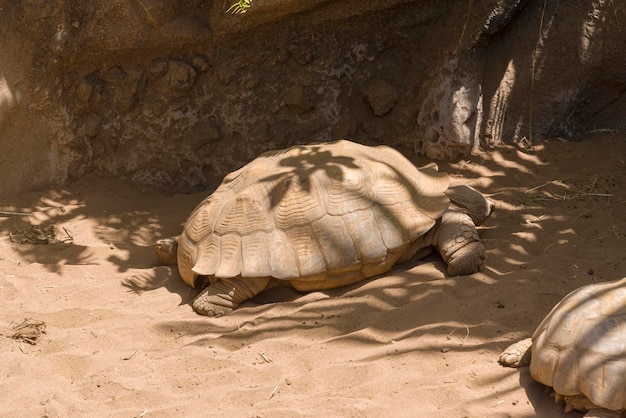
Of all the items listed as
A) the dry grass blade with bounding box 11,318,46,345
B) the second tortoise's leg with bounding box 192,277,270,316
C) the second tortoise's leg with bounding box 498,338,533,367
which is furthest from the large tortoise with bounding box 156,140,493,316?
the second tortoise's leg with bounding box 498,338,533,367

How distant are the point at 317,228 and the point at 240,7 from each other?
231 centimetres

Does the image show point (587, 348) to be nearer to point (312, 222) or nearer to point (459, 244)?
point (459, 244)

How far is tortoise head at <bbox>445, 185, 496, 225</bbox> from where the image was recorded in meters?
5.46

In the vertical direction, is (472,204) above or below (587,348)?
above

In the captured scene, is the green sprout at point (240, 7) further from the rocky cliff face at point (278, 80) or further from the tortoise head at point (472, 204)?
the tortoise head at point (472, 204)

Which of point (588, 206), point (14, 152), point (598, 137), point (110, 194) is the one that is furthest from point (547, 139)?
point (14, 152)

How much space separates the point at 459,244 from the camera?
16.4 feet

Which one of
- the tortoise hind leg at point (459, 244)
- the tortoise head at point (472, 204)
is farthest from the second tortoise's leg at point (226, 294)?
the tortoise head at point (472, 204)

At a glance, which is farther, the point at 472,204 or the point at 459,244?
the point at 472,204

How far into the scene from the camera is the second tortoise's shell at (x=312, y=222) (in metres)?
4.99

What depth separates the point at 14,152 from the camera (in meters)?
6.57

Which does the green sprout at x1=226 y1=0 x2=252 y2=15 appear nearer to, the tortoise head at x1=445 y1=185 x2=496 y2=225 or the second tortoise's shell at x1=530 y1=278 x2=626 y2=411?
the tortoise head at x1=445 y1=185 x2=496 y2=225

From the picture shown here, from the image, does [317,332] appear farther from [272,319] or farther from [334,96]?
[334,96]

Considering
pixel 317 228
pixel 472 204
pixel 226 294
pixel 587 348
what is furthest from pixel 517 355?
pixel 226 294
